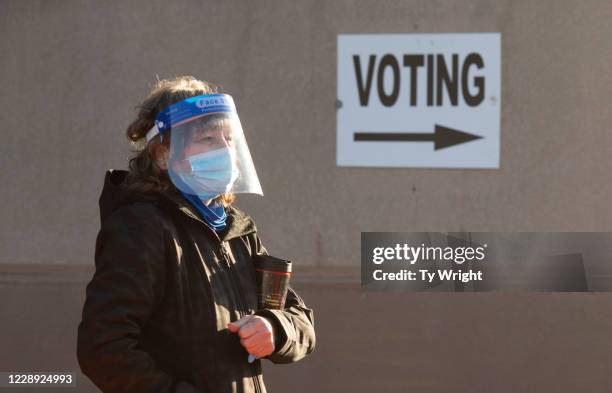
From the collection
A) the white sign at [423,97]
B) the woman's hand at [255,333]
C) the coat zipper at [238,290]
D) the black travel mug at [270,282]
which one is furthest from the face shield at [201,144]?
the white sign at [423,97]

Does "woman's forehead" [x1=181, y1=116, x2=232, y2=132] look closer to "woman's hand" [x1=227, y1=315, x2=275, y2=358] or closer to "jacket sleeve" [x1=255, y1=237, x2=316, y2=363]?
"jacket sleeve" [x1=255, y1=237, x2=316, y2=363]

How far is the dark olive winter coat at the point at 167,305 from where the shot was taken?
1.92 meters

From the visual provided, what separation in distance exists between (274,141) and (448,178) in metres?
0.98

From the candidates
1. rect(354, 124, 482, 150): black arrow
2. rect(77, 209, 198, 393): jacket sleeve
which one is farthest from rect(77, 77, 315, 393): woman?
rect(354, 124, 482, 150): black arrow

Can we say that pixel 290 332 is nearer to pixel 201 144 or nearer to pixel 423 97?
pixel 201 144

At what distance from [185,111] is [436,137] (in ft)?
9.01

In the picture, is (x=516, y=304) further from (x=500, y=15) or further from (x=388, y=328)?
(x=500, y=15)

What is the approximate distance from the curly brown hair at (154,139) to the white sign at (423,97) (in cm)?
251

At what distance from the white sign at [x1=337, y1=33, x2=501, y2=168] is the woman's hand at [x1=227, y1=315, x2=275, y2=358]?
2794 mm

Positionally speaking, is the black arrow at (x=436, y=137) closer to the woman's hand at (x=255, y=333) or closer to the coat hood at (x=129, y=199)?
the coat hood at (x=129, y=199)

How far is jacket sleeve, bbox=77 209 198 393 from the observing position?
74.9 inches

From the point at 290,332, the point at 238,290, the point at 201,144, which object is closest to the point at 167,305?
the point at 238,290

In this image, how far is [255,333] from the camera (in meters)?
2.04

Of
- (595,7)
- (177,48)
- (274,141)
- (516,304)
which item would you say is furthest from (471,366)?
(177,48)
